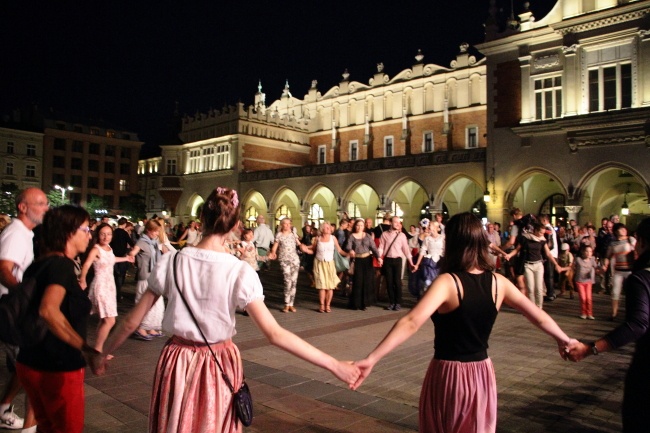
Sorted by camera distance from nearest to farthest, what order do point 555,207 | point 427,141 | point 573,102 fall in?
point 573,102 → point 555,207 → point 427,141

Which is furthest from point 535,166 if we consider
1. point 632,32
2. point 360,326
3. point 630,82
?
point 360,326

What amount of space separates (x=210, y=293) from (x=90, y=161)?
73130mm

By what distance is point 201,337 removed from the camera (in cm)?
252

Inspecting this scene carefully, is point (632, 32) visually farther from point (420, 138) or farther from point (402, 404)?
point (402, 404)

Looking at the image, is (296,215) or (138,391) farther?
(296,215)

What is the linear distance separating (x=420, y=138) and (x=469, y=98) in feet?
14.4

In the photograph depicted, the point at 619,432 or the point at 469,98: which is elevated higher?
the point at 469,98

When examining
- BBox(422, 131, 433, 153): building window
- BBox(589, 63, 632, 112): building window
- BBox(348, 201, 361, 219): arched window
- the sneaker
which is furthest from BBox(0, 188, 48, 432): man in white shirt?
BBox(422, 131, 433, 153): building window

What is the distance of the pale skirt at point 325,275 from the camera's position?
10328 mm

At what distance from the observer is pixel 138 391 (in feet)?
16.5

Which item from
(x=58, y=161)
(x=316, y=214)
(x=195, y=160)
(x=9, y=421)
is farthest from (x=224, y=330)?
(x=58, y=161)

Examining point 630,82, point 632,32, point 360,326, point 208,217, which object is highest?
point 632,32

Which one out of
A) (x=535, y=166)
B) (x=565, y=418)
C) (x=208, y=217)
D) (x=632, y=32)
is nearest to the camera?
(x=208, y=217)

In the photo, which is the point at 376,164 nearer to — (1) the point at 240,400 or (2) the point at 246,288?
(2) the point at 246,288
